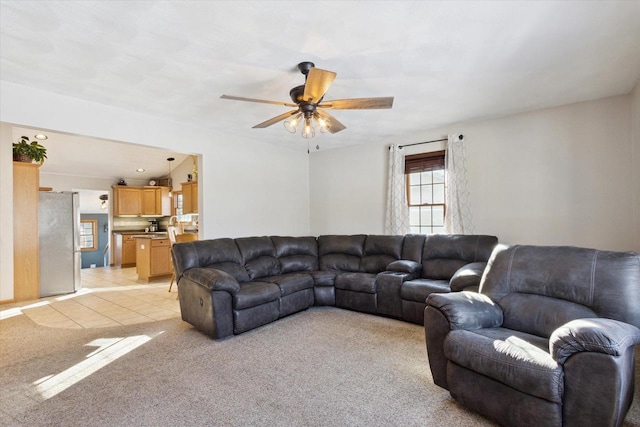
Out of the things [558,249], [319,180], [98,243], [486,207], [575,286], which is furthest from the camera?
[98,243]

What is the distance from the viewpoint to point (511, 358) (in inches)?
68.3

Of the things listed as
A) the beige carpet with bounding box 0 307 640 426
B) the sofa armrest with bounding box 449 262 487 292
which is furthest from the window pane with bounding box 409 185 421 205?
the beige carpet with bounding box 0 307 640 426

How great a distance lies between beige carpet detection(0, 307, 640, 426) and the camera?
1.99 m

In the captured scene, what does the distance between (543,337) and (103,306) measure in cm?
526

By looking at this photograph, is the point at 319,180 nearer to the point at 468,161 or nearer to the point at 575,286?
the point at 468,161

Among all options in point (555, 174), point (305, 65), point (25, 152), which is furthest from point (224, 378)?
point (25, 152)

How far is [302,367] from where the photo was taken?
2629 millimetres

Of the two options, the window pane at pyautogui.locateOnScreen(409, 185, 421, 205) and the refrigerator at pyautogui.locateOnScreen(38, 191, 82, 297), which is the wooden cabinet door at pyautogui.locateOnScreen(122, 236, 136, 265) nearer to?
the refrigerator at pyautogui.locateOnScreen(38, 191, 82, 297)

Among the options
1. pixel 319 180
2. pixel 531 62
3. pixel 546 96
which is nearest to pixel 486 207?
pixel 546 96

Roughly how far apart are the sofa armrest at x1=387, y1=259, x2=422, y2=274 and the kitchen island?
473 cm

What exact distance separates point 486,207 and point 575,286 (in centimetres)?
249

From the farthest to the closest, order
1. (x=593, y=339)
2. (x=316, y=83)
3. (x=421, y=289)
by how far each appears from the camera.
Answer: (x=421, y=289) < (x=316, y=83) < (x=593, y=339)

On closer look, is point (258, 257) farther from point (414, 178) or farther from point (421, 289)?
point (414, 178)

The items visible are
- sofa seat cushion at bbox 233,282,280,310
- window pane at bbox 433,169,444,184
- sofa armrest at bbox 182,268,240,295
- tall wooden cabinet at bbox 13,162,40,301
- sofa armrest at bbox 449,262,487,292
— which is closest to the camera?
sofa armrest at bbox 449,262,487,292
